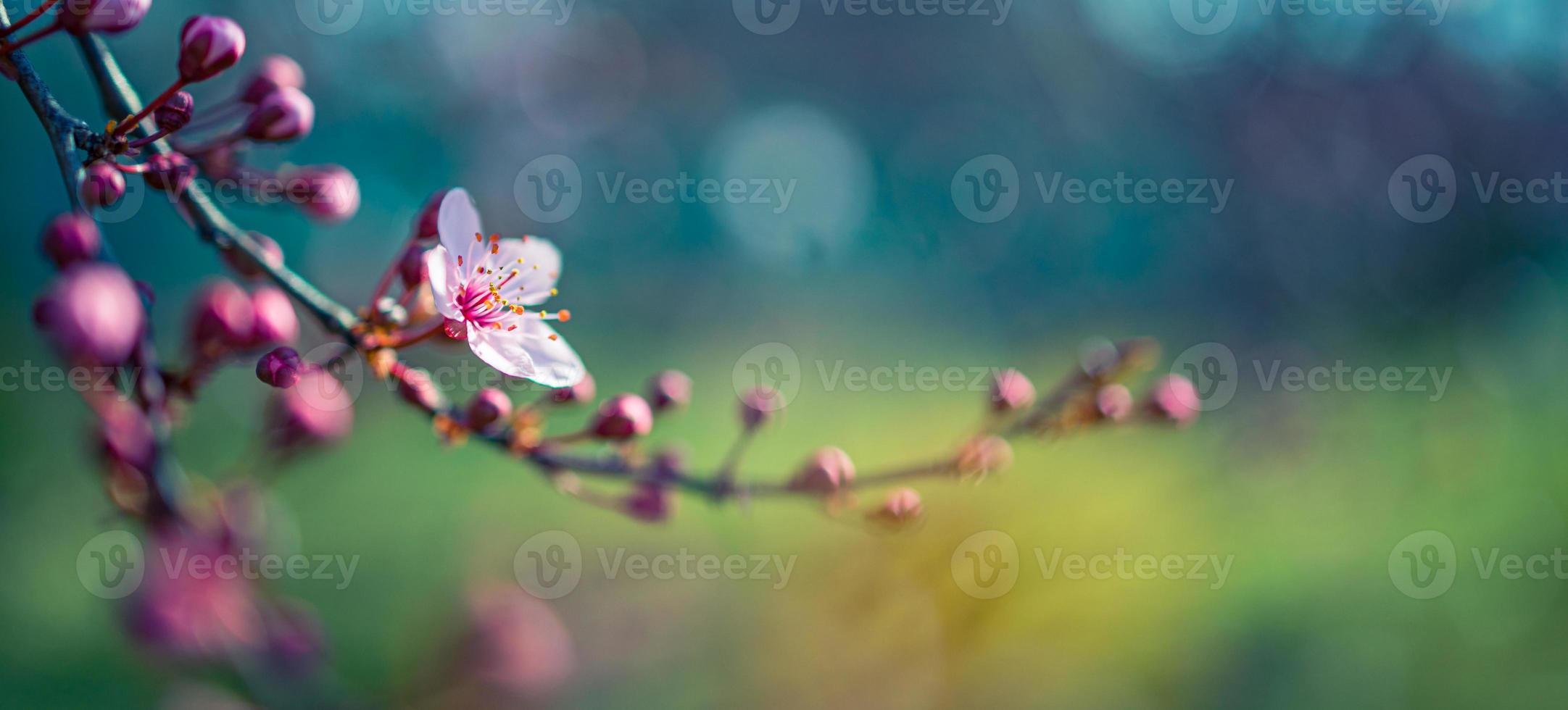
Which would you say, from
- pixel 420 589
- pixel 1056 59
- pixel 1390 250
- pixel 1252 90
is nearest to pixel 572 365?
pixel 420 589

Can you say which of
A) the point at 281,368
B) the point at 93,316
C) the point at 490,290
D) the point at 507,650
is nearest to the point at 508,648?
the point at 507,650

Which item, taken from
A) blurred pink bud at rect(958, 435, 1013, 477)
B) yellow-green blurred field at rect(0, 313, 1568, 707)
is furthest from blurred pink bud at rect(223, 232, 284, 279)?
yellow-green blurred field at rect(0, 313, 1568, 707)

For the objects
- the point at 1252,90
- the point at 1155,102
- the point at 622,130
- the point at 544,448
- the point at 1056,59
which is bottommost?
the point at 544,448

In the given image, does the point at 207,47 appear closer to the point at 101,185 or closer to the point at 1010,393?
the point at 101,185

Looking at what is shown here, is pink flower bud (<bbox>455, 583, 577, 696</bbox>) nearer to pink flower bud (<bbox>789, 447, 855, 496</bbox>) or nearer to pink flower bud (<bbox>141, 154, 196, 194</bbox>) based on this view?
pink flower bud (<bbox>789, 447, 855, 496</bbox>)

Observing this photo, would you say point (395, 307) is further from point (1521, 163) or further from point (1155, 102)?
point (1155, 102)

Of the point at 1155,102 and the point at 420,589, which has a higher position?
the point at 1155,102

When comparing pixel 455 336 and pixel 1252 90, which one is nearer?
pixel 455 336
